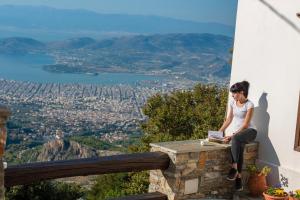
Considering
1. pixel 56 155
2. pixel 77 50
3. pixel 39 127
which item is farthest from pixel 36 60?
pixel 56 155

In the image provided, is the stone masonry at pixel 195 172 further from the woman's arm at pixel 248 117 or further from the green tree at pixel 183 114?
the green tree at pixel 183 114

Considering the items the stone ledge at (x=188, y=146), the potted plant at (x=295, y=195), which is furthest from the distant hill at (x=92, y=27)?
the potted plant at (x=295, y=195)

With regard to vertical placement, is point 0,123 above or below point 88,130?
above

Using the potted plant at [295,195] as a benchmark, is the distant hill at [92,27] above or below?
above

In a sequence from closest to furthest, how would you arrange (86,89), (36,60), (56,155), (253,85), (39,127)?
(253,85) < (56,155) < (39,127) < (86,89) < (36,60)

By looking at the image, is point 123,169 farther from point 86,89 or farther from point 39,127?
point 86,89

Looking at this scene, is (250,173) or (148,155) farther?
(250,173)

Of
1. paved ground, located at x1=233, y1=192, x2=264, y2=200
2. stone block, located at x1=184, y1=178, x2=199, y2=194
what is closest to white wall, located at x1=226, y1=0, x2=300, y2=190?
paved ground, located at x1=233, y1=192, x2=264, y2=200

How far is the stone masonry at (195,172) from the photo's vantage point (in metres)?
7.20

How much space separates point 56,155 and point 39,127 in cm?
1397

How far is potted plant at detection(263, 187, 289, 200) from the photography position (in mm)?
7070

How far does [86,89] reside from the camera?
232 ft

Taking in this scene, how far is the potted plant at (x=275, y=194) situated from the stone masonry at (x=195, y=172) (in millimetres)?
760

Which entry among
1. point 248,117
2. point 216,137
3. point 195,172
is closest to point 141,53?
point 216,137
